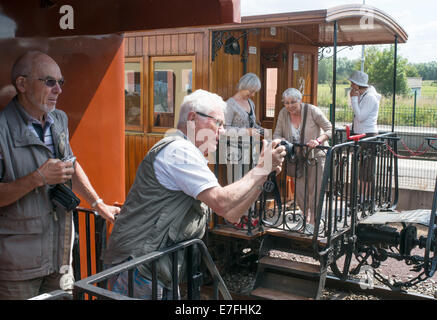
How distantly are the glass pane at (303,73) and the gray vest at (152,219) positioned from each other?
595 cm

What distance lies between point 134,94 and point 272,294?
401cm

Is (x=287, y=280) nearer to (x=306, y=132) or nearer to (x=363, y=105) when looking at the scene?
(x=306, y=132)

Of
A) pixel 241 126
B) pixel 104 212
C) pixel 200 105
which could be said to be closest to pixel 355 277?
pixel 241 126

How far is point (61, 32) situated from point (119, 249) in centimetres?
213

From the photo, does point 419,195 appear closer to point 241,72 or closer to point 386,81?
point 241,72

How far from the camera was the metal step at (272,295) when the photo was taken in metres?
5.28

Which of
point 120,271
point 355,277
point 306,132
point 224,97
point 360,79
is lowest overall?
point 355,277

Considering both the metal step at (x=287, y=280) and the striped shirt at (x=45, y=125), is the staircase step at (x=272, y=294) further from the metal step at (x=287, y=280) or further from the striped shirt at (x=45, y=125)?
the striped shirt at (x=45, y=125)

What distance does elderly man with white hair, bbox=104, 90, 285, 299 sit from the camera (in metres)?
2.46

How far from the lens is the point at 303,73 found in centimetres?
847

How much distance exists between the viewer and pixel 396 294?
18.8ft

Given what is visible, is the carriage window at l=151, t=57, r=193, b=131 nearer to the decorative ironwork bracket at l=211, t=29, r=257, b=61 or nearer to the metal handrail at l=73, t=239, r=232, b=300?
the decorative ironwork bracket at l=211, t=29, r=257, b=61

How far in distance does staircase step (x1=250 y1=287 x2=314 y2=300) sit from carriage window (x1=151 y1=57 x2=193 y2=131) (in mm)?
2997
